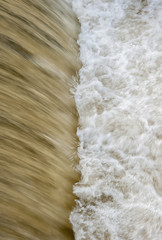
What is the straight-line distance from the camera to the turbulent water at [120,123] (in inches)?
90.2

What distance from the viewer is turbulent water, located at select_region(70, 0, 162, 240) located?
2291 mm

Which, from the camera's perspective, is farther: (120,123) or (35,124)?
(120,123)

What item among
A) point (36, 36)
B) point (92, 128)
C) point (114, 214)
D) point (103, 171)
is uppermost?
point (36, 36)

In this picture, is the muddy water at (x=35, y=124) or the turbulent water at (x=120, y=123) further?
the turbulent water at (x=120, y=123)

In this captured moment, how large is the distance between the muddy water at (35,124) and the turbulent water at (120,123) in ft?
0.55

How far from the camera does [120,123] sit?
2.88 meters

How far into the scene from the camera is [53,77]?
9.68 ft

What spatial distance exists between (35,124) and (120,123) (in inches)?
38.6

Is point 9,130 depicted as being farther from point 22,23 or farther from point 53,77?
point 22,23

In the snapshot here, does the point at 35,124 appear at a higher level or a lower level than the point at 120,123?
higher

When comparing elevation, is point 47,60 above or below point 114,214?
above

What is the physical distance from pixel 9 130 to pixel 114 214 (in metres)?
1.20

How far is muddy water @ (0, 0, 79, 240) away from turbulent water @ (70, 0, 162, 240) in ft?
0.55

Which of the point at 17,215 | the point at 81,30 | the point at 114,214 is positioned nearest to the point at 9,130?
the point at 17,215
